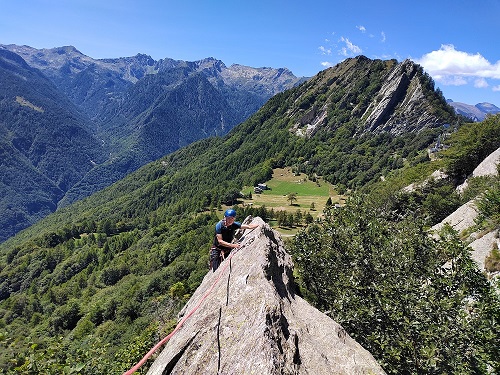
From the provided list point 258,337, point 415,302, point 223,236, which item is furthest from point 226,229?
point 415,302

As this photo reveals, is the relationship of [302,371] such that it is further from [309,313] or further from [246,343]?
[309,313]

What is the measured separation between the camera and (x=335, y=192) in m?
194

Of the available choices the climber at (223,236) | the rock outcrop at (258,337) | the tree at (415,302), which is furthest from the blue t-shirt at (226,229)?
the tree at (415,302)

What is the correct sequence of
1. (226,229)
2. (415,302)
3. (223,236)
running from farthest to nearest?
(223,236) < (226,229) < (415,302)

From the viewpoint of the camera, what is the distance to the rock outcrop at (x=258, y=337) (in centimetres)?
955

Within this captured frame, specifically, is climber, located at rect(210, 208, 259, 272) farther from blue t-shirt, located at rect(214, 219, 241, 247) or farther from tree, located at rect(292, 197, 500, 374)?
tree, located at rect(292, 197, 500, 374)

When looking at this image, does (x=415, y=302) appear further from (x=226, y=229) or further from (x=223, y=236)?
(x=223, y=236)

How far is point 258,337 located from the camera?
9805mm

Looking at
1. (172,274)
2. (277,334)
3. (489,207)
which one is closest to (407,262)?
→ (277,334)

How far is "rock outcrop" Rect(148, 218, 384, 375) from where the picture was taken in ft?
31.3

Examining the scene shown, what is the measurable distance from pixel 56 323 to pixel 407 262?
488 feet

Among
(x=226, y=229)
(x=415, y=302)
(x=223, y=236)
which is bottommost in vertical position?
(x=223, y=236)

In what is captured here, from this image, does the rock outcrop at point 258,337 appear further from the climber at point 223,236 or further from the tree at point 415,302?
the climber at point 223,236

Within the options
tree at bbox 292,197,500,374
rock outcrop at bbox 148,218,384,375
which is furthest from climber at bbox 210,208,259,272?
tree at bbox 292,197,500,374
